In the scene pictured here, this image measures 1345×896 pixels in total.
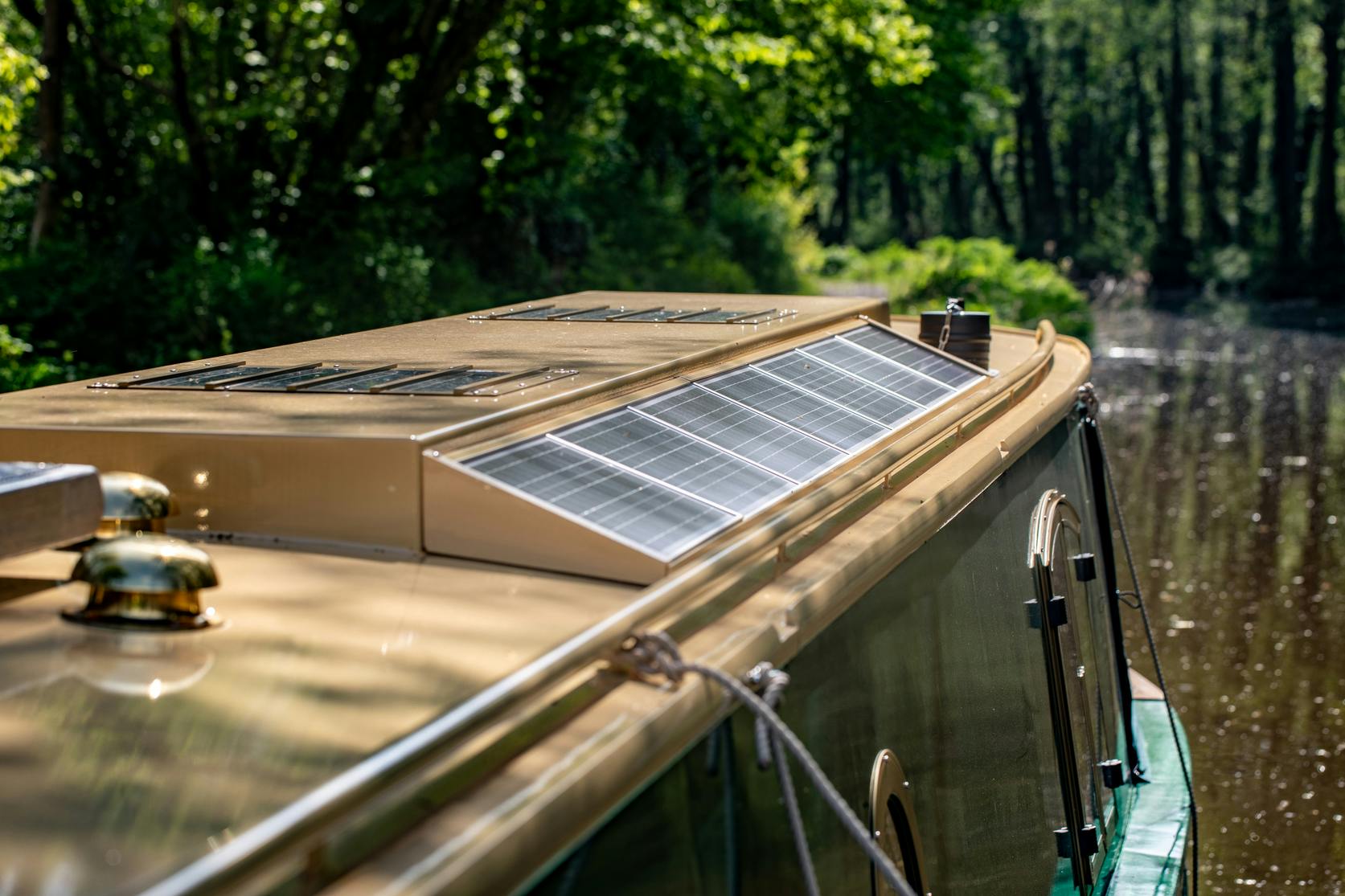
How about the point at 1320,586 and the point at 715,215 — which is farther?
the point at 715,215

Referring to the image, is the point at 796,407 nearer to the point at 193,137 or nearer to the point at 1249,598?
the point at 1249,598

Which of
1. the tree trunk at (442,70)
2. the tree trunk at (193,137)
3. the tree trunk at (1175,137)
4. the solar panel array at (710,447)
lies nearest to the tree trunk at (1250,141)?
the tree trunk at (1175,137)

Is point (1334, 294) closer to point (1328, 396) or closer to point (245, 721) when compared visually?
point (1328, 396)

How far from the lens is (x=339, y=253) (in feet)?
45.6

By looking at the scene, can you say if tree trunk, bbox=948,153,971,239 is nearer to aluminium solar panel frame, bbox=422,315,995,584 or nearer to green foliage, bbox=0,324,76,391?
green foliage, bbox=0,324,76,391

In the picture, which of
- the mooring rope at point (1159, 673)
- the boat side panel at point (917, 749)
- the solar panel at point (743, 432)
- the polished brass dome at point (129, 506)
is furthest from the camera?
the mooring rope at point (1159, 673)

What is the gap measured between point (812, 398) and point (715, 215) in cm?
1903

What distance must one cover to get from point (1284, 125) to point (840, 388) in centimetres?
4737

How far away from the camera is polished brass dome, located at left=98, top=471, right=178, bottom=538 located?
105 inches

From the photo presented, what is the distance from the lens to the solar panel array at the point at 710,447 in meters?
2.91

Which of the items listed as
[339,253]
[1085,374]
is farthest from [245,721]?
[339,253]

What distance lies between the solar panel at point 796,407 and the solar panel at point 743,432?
0.27ft

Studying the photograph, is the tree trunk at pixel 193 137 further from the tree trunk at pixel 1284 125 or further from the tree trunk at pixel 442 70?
the tree trunk at pixel 1284 125

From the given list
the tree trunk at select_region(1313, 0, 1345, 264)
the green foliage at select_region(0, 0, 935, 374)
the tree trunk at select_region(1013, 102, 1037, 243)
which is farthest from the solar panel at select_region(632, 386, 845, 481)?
the tree trunk at select_region(1013, 102, 1037, 243)
